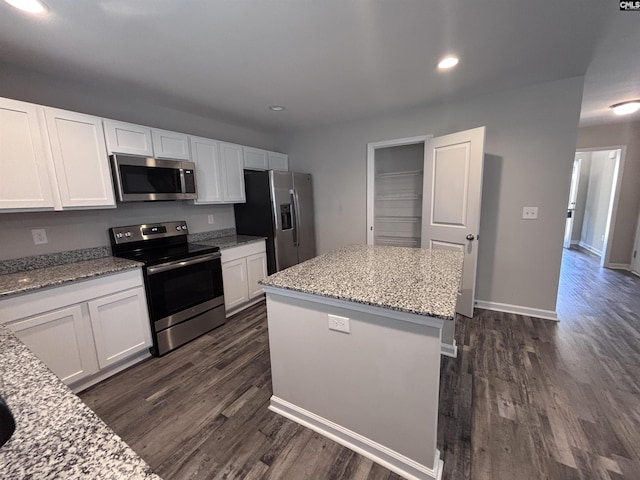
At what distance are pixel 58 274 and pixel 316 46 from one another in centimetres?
243

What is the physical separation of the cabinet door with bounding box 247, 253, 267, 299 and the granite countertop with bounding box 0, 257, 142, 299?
1252 millimetres

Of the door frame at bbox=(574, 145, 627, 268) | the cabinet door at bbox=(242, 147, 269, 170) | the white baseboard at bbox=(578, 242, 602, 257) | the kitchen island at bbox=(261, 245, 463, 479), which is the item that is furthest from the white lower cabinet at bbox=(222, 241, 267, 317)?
the white baseboard at bbox=(578, 242, 602, 257)

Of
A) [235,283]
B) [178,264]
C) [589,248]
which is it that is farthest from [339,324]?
[589,248]

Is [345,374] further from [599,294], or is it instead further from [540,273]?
[599,294]

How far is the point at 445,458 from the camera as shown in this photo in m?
Answer: 1.40

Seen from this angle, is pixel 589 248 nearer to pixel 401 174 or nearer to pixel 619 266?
pixel 619 266

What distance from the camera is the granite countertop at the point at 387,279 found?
121 centimetres

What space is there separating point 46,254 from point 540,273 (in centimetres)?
462

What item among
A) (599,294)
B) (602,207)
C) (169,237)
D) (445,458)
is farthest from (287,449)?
(602,207)

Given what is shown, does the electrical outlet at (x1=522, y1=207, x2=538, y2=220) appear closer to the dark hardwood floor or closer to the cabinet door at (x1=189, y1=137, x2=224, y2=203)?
the dark hardwood floor

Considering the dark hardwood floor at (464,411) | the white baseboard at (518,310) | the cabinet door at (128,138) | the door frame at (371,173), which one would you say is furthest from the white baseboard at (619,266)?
the cabinet door at (128,138)

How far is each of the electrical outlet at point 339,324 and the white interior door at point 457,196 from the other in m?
2.01

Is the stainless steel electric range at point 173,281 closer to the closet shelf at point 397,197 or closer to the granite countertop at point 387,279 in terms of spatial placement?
the granite countertop at point 387,279

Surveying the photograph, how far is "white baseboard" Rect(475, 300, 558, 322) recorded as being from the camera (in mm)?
2820
